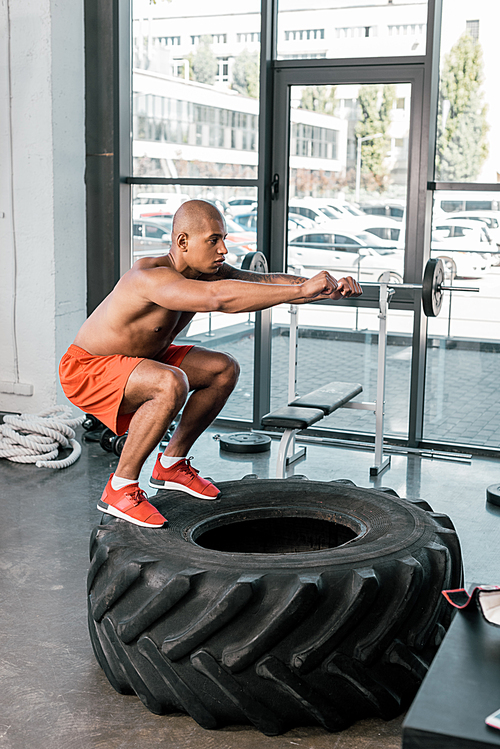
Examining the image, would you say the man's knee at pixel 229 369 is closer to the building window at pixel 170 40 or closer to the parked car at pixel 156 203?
the parked car at pixel 156 203

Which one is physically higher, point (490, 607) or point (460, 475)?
point (490, 607)

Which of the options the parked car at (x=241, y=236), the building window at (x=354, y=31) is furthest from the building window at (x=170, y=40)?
the parked car at (x=241, y=236)

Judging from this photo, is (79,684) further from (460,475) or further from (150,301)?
(460,475)

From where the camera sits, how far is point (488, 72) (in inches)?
159

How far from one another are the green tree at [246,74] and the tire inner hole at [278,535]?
291 cm

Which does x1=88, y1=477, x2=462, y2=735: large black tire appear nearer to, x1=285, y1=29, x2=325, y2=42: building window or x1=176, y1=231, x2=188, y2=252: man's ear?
x1=176, y1=231, x2=188, y2=252: man's ear

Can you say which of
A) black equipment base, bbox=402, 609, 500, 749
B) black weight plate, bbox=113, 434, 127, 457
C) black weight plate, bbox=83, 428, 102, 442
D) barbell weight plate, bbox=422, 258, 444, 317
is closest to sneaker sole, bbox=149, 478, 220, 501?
black equipment base, bbox=402, 609, 500, 749

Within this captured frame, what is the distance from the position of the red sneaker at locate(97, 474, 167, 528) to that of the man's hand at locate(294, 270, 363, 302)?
0.70m

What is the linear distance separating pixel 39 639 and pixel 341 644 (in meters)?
0.93

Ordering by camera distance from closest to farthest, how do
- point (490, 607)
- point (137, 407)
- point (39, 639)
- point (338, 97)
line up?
point (490, 607), point (39, 639), point (137, 407), point (338, 97)

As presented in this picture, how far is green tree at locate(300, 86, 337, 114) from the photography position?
441 cm

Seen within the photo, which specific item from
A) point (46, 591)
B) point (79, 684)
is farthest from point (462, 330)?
point (79, 684)

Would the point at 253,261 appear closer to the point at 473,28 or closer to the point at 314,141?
the point at 314,141

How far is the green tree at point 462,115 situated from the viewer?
13.3ft
